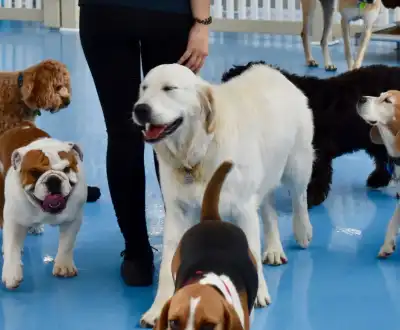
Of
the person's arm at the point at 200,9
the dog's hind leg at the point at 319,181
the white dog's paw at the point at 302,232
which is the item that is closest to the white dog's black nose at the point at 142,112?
the person's arm at the point at 200,9

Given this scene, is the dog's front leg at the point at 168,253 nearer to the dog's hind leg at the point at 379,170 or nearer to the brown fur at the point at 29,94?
the brown fur at the point at 29,94

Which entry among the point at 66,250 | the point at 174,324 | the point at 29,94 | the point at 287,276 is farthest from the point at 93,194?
the point at 174,324

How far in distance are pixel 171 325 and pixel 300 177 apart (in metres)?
1.63

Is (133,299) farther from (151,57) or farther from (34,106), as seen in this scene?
(34,106)

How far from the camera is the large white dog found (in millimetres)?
2543

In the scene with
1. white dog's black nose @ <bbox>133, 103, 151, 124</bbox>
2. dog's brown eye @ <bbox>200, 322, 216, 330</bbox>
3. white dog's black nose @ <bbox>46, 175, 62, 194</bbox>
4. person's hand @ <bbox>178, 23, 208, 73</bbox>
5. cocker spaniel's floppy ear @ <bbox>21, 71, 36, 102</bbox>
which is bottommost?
dog's brown eye @ <bbox>200, 322, 216, 330</bbox>

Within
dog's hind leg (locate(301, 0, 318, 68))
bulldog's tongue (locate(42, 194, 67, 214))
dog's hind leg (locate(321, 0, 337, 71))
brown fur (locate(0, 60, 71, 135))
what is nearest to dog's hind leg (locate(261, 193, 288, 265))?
bulldog's tongue (locate(42, 194, 67, 214))

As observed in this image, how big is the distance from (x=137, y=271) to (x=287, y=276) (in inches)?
23.6

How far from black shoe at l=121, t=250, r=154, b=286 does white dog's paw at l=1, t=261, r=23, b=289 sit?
40 cm

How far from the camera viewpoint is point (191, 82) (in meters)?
2.56

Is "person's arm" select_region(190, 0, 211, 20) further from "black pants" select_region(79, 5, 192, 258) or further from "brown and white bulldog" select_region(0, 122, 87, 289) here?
"brown and white bulldog" select_region(0, 122, 87, 289)

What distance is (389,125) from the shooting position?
11.1ft

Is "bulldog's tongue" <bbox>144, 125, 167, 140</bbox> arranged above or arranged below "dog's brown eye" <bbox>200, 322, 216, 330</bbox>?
above

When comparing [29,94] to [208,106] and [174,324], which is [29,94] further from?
[174,324]
